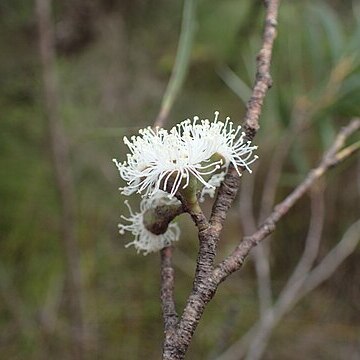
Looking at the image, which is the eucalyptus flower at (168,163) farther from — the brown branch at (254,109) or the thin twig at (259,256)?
the thin twig at (259,256)

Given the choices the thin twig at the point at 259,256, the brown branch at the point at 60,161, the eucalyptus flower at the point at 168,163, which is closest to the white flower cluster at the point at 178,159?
the eucalyptus flower at the point at 168,163

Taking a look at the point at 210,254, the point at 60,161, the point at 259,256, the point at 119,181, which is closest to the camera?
the point at 210,254

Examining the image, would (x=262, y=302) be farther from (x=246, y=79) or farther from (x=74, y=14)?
(x=74, y=14)

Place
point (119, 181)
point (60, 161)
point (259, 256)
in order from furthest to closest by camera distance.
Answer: point (119, 181) < point (259, 256) < point (60, 161)

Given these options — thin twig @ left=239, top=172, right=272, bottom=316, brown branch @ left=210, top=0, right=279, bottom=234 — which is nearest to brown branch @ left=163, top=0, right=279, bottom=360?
brown branch @ left=210, top=0, right=279, bottom=234

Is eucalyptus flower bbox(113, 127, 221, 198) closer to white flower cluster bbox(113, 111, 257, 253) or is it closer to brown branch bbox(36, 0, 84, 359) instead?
white flower cluster bbox(113, 111, 257, 253)

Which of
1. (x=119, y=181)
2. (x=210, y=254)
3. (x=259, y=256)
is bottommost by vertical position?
(x=210, y=254)

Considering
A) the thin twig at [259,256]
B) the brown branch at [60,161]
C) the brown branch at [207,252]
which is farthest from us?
the thin twig at [259,256]

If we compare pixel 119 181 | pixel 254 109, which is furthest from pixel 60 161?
pixel 254 109

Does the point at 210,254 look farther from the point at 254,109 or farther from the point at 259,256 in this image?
the point at 259,256
